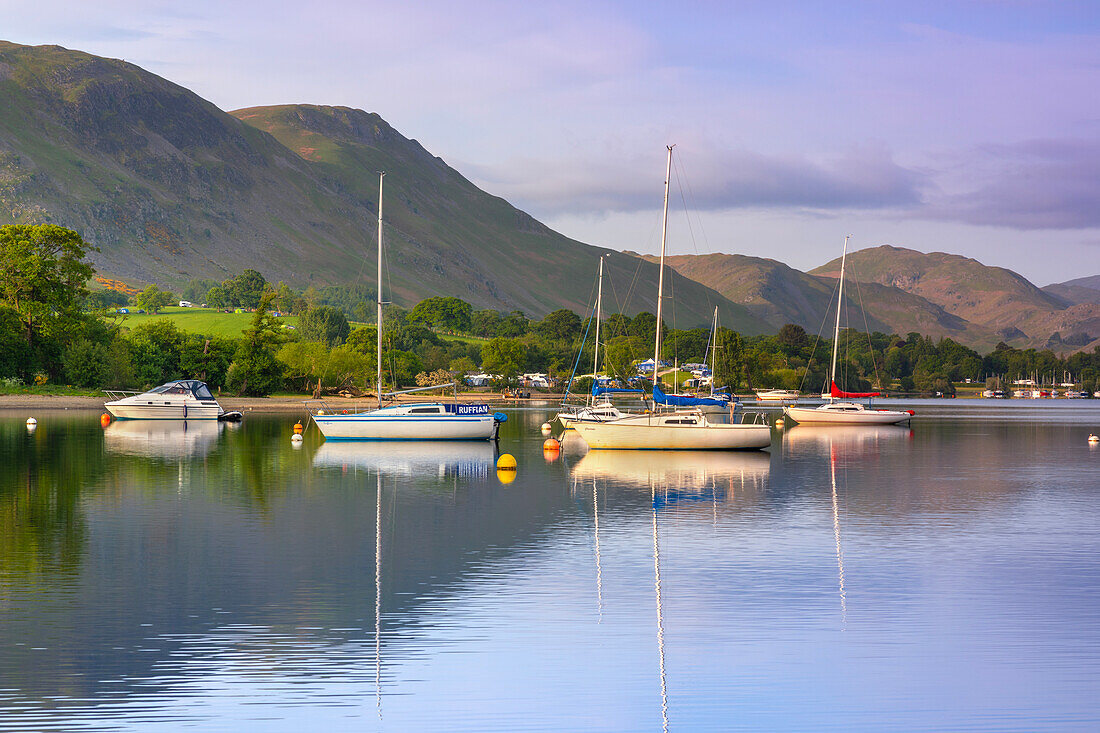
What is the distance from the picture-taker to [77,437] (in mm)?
68250

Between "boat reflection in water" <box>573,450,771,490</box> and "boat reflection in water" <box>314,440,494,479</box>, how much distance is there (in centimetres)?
573

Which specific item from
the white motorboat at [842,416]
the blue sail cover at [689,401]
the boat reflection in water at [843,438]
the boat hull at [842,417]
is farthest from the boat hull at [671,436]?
the boat hull at [842,417]

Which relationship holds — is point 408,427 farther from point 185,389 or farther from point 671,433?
point 185,389

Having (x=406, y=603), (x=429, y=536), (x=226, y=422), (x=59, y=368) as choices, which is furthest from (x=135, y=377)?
(x=406, y=603)

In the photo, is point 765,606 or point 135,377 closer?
point 765,606

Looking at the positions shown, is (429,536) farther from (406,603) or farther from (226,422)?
(226,422)

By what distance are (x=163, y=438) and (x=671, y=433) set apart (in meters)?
38.7

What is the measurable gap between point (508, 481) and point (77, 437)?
39.1 meters

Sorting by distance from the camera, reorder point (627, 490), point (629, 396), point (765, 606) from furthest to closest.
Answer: point (629, 396) → point (627, 490) → point (765, 606)

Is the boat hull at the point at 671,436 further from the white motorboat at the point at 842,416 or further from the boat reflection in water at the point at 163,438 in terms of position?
the white motorboat at the point at 842,416

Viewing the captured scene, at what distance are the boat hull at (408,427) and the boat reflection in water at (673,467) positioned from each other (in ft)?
29.3

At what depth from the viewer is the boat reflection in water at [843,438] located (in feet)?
226

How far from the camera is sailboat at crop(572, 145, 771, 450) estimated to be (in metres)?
56.3

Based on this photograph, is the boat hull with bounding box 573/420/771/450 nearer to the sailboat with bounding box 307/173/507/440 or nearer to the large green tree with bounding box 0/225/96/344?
the sailboat with bounding box 307/173/507/440
